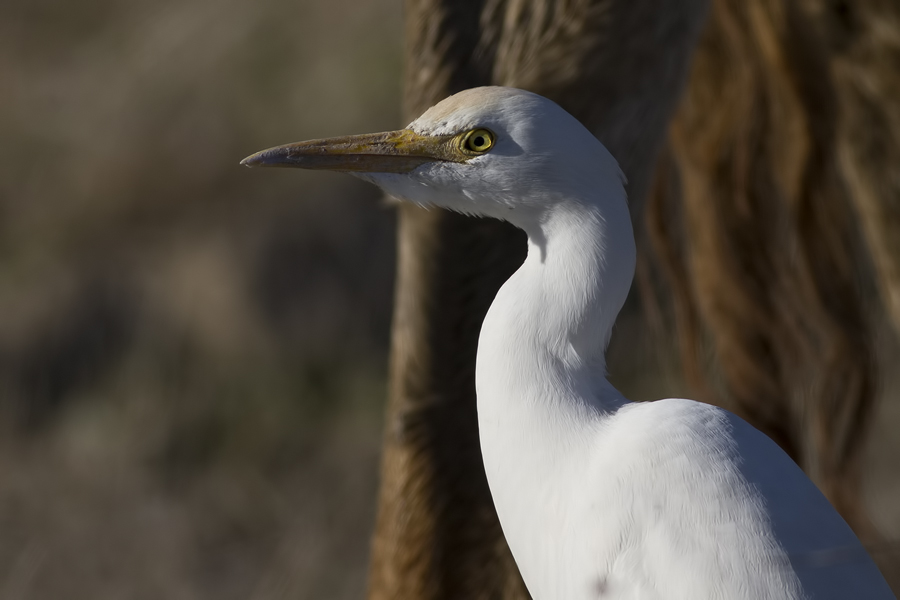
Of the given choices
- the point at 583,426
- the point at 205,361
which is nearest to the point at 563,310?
the point at 583,426

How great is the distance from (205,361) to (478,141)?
2.19 metres

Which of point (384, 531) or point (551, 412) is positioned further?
point (384, 531)

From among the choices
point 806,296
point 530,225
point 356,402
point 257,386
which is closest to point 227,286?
point 257,386

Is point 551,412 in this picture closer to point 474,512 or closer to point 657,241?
point 474,512

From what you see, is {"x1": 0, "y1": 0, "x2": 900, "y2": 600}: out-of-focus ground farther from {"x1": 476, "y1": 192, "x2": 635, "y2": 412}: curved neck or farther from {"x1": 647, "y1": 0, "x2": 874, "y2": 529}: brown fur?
{"x1": 476, "y1": 192, "x2": 635, "y2": 412}: curved neck

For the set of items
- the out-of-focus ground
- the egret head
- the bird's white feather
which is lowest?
the out-of-focus ground

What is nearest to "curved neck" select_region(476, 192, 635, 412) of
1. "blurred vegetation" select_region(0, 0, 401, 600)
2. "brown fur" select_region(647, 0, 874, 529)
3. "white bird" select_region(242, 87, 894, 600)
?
"white bird" select_region(242, 87, 894, 600)

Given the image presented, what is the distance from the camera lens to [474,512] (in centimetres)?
111

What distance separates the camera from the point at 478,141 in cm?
74

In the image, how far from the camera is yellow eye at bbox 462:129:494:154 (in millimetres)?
731

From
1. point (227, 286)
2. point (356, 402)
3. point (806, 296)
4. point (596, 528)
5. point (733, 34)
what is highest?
point (733, 34)

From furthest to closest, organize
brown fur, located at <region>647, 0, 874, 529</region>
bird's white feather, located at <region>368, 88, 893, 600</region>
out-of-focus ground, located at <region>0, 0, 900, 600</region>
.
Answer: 1. out-of-focus ground, located at <region>0, 0, 900, 600</region>
2. brown fur, located at <region>647, 0, 874, 529</region>
3. bird's white feather, located at <region>368, 88, 893, 600</region>

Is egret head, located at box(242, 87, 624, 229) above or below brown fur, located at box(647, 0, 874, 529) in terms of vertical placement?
above

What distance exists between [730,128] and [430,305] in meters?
0.71
